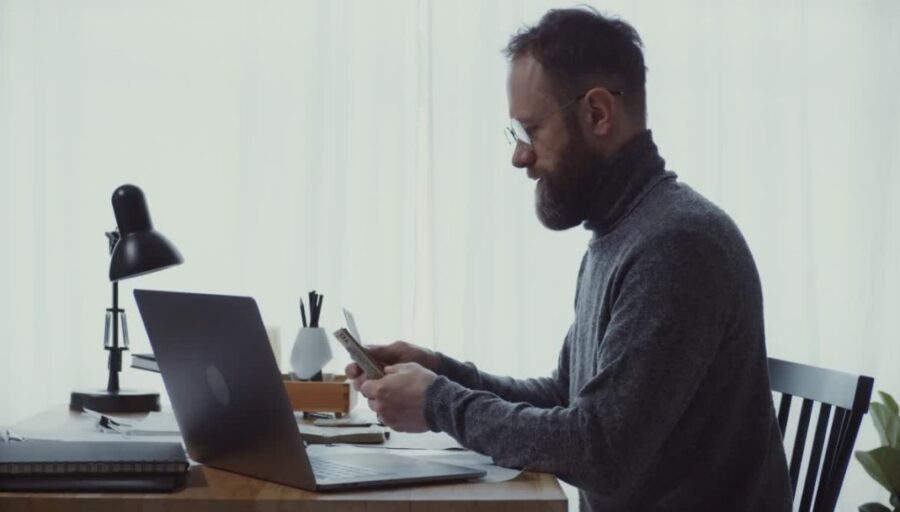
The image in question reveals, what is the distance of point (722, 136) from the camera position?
11.5ft

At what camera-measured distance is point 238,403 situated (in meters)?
1.47

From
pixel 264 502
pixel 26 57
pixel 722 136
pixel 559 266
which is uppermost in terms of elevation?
pixel 26 57

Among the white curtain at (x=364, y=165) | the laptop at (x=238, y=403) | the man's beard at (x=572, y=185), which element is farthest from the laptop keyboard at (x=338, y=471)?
the white curtain at (x=364, y=165)

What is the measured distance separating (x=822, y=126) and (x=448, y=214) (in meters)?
1.20

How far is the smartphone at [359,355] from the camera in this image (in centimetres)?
160

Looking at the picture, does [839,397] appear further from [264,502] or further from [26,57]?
[26,57]

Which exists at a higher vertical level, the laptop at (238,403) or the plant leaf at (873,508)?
the laptop at (238,403)

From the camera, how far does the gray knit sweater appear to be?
1418 mm

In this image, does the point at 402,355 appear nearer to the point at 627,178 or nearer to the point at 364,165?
the point at 627,178

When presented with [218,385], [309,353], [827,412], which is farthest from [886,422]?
[218,385]

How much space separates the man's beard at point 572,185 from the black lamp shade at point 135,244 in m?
0.73

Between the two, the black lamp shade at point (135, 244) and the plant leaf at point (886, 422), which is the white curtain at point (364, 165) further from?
the black lamp shade at point (135, 244)

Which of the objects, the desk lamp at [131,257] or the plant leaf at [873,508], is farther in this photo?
the plant leaf at [873,508]

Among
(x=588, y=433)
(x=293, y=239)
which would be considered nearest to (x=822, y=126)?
(x=293, y=239)
